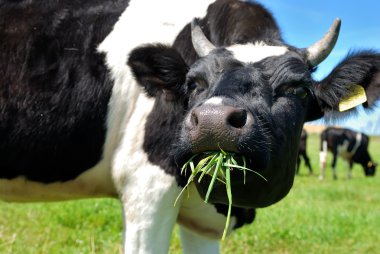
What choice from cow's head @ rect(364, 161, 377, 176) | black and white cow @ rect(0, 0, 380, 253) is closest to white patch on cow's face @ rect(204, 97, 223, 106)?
black and white cow @ rect(0, 0, 380, 253)

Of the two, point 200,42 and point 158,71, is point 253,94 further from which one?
point 158,71

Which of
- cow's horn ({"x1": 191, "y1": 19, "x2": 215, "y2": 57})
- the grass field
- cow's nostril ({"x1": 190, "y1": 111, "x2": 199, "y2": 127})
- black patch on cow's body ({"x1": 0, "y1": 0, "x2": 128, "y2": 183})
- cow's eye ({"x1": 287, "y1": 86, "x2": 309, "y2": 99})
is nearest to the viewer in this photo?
cow's nostril ({"x1": 190, "y1": 111, "x2": 199, "y2": 127})

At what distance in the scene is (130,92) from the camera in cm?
423

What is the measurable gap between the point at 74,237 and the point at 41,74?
2.93 metres

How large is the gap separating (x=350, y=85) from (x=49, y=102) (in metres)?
2.20

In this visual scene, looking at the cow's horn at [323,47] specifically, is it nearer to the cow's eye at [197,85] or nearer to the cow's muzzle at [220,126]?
the cow's eye at [197,85]

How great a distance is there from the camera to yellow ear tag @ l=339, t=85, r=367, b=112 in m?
3.87

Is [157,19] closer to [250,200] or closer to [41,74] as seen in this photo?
[41,74]

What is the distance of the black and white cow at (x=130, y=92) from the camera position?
387cm

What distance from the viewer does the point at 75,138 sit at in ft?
13.6

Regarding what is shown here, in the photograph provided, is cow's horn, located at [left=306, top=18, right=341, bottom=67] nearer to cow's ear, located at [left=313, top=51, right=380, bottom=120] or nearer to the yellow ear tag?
cow's ear, located at [left=313, top=51, right=380, bottom=120]

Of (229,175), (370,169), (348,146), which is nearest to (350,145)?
(348,146)

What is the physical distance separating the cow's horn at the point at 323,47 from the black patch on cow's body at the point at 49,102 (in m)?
1.51

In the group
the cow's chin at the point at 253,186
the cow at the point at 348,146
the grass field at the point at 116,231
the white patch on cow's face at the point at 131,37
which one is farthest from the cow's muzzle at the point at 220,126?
the cow at the point at 348,146
